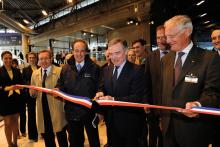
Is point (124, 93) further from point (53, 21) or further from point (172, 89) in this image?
point (53, 21)

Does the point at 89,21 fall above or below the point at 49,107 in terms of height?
above

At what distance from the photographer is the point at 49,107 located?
301 centimetres

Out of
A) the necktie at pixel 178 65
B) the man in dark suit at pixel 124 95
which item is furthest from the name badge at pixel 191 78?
the man in dark suit at pixel 124 95

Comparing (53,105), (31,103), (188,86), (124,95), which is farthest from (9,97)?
(188,86)

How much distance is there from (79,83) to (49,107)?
2.21 ft

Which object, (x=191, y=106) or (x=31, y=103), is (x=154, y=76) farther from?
(x=31, y=103)

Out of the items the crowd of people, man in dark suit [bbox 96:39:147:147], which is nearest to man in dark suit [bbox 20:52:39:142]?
the crowd of people

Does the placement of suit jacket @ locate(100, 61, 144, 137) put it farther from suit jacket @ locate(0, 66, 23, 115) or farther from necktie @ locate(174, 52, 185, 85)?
suit jacket @ locate(0, 66, 23, 115)

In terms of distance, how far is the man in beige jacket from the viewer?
2.97 meters

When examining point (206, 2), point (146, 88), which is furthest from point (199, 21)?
point (146, 88)

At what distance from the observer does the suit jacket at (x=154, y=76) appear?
245 centimetres

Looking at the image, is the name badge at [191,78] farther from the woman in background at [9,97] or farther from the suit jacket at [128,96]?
the woman in background at [9,97]

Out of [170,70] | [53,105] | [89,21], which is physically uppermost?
[89,21]

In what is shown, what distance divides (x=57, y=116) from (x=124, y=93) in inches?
47.5
